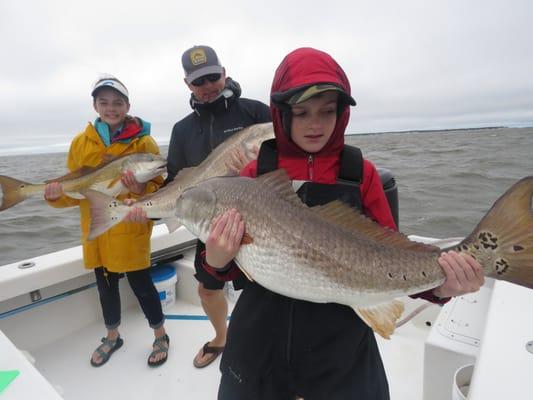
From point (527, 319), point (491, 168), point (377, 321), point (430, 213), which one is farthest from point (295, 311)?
point (491, 168)

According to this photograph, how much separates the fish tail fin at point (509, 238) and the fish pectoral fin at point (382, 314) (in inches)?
17.1

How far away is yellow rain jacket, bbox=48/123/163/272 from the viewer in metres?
3.32

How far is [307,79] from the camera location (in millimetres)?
1651

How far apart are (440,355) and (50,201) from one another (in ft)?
12.5

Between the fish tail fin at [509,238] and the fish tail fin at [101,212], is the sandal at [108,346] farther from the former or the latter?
the fish tail fin at [509,238]

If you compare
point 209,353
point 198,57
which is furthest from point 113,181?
point 209,353

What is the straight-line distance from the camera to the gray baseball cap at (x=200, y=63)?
3.00m

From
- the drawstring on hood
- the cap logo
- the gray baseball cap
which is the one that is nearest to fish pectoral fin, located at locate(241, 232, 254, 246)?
the gray baseball cap

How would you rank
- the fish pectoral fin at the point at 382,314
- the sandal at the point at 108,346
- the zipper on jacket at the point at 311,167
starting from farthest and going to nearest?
the sandal at the point at 108,346 < the zipper on jacket at the point at 311,167 < the fish pectoral fin at the point at 382,314

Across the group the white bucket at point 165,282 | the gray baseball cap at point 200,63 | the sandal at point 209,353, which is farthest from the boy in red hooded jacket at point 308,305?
the white bucket at point 165,282

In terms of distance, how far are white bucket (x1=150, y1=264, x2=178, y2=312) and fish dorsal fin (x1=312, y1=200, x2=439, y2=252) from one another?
3.30 m

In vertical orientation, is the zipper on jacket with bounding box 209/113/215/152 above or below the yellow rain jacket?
above

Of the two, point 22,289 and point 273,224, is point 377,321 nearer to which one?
point 273,224

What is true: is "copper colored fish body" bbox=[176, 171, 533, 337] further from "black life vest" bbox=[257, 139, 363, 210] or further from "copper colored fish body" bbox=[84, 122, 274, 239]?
"copper colored fish body" bbox=[84, 122, 274, 239]
